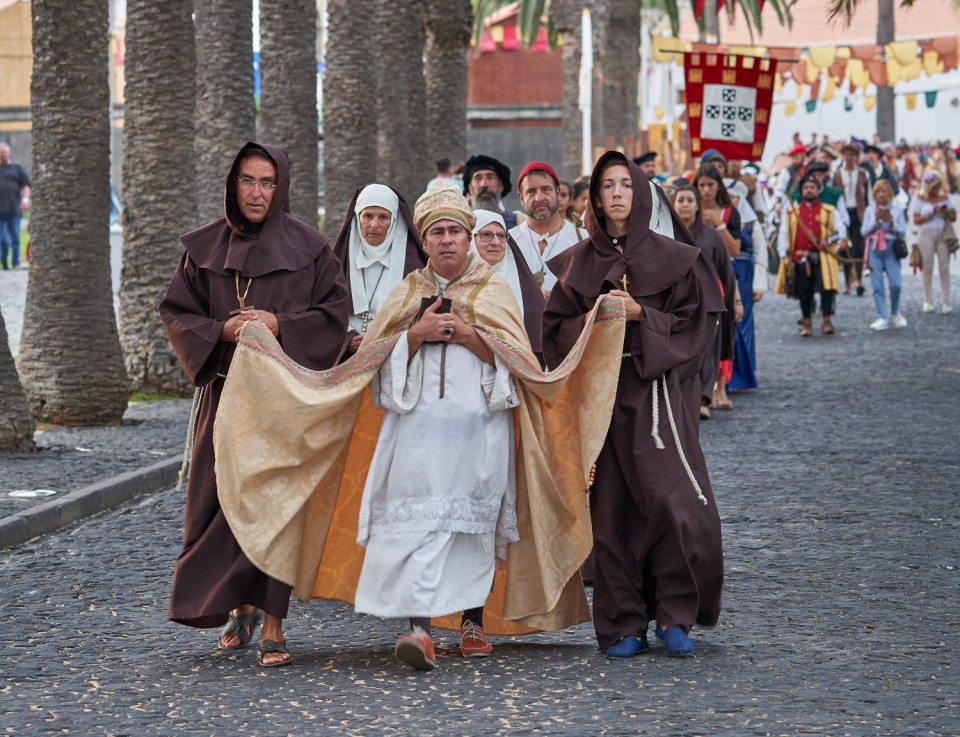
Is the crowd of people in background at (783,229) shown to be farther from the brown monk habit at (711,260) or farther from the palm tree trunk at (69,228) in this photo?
the palm tree trunk at (69,228)

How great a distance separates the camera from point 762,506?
983 centimetres

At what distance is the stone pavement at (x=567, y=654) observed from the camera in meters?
5.51

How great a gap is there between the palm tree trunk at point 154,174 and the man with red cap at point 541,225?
452cm

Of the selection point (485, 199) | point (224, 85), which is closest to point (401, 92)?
point (224, 85)

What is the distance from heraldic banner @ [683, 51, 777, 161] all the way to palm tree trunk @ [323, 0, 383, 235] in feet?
11.8

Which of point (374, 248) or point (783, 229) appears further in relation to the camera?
point (783, 229)

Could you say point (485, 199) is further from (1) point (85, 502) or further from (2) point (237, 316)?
(2) point (237, 316)

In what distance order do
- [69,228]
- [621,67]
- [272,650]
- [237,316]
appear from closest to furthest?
[272,650]
[237,316]
[69,228]
[621,67]

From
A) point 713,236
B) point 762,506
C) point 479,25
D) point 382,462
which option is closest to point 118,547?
point 382,462

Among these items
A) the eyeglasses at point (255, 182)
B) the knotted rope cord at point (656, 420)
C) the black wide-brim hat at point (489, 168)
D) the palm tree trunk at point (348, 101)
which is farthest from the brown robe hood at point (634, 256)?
the palm tree trunk at point (348, 101)

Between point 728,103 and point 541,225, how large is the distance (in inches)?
357

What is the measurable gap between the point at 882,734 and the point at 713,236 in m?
7.72

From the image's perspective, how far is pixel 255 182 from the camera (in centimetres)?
669

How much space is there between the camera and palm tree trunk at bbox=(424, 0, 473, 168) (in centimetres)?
2175
